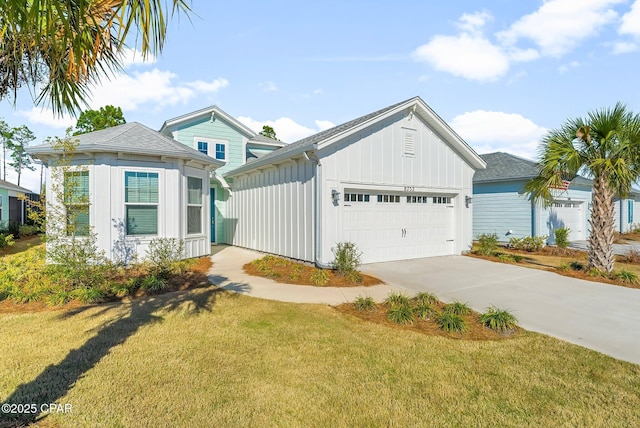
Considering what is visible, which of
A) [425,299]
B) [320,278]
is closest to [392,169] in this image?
[320,278]

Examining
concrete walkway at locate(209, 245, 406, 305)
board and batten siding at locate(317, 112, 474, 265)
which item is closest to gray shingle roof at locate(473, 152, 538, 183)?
board and batten siding at locate(317, 112, 474, 265)

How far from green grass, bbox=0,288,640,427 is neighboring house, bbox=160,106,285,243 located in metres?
10.1

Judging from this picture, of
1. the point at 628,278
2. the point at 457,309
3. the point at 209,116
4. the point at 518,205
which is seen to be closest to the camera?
the point at 457,309

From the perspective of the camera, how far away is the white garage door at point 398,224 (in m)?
9.91

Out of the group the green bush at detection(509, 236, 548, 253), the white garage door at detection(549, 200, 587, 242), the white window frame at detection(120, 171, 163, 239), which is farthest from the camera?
the white garage door at detection(549, 200, 587, 242)

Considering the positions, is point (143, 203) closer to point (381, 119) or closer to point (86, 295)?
point (86, 295)

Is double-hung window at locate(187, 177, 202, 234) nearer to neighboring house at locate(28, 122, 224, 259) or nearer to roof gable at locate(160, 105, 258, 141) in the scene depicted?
neighboring house at locate(28, 122, 224, 259)

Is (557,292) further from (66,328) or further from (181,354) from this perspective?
(66,328)

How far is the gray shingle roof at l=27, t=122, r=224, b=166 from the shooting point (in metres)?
8.80

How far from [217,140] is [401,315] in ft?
42.4

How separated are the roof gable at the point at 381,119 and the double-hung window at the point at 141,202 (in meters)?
3.58

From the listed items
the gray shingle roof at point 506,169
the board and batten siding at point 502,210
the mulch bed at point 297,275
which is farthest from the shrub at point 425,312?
the gray shingle roof at point 506,169

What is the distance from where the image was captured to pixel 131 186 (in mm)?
9359

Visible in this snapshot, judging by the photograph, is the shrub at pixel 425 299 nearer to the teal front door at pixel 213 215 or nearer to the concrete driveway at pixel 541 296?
the concrete driveway at pixel 541 296
